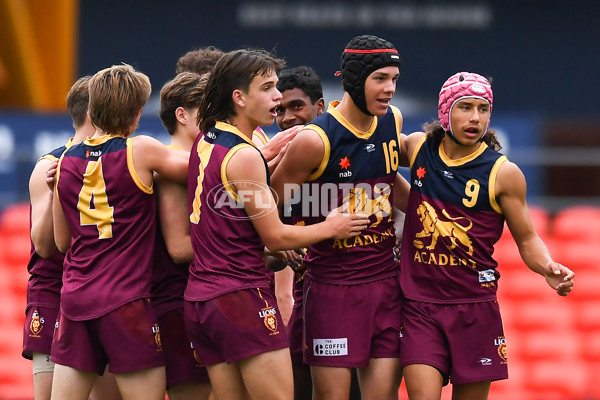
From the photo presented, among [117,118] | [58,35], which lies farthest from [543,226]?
[58,35]

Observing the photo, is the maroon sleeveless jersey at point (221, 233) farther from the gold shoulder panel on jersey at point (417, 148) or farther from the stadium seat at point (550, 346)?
the stadium seat at point (550, 346)

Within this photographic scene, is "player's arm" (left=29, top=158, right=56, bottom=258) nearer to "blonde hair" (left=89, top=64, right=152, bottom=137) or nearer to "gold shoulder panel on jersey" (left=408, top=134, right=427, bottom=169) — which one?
"blonde hair" (left=89, top=64, right=152, bottom=137)

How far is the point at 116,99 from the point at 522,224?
6.67 ft

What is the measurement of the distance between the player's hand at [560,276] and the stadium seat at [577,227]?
4.44 metres

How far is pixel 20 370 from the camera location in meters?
8.66

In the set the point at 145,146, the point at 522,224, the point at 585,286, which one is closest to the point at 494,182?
the point at 522,224

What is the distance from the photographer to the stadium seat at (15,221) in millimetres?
9492

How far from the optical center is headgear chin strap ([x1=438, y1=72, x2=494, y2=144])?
479 cm

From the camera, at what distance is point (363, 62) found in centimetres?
482

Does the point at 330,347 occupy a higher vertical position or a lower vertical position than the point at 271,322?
A: lower

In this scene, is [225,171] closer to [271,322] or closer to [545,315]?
[271,322]

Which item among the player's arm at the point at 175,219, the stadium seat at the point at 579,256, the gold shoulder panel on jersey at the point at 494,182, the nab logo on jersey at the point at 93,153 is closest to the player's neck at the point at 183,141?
the player's arm at the point at 175,219

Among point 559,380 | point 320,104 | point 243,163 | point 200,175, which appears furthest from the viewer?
point 559,380

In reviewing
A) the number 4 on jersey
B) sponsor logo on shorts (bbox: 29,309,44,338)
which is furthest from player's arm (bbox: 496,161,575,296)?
sponsor logo on shorts (bbox: 29,309,44,338)
